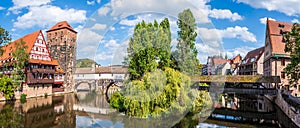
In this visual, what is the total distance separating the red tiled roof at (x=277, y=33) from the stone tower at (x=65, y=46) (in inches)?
1228

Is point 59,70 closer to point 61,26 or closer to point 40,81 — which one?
point 40,81

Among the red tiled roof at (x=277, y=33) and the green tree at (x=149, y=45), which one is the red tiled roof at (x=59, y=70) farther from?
the red tiled roof at (x=277, y=33)

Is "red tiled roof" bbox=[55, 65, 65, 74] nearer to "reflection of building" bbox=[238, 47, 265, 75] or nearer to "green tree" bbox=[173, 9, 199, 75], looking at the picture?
"green tree" bbox=[173, 9, 199, 75]

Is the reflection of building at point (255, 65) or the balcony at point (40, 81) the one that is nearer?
the balcony at point (40, 81)

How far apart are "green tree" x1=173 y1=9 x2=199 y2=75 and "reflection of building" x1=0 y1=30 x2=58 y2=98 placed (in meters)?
24.1

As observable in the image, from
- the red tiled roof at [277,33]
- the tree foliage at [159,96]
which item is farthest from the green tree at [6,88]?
the red tiled roof at [277,33]

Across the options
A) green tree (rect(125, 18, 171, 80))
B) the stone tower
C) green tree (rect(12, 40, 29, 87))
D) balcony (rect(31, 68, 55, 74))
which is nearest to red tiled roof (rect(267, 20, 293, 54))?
green tree (rect(125, 18, 171, 80))

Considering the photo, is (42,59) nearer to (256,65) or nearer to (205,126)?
(205,126)

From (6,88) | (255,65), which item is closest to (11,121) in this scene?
(6,88)

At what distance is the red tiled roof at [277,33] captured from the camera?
30203mm

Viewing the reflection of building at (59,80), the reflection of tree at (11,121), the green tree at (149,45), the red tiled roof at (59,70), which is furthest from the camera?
the red tiled roof at (59,70)

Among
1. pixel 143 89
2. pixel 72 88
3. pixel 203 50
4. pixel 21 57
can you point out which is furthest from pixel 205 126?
pixel 72 88

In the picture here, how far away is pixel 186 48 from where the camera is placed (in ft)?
35.7

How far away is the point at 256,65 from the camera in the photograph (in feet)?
139
